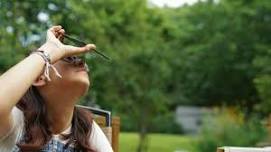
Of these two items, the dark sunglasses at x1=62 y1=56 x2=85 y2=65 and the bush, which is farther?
the bush

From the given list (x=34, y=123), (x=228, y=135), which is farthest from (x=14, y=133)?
(x=228, y=135)

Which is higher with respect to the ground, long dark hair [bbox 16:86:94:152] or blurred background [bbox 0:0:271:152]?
blurred background [bbox 0:0:271:152]

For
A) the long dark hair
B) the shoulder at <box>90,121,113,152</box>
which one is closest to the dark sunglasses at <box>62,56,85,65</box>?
the long dark hair

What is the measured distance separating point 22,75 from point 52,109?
0.27 metres

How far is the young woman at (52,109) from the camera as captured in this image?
1.33 metres

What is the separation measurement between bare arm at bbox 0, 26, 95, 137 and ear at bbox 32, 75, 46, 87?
4cm

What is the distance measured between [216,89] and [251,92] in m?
1.69

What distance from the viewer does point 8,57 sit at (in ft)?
20.8

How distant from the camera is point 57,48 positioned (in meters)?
1.33

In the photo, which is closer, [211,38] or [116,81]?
[116,81]

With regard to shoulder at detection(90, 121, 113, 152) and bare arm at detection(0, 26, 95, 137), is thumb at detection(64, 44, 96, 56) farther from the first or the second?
shoulder at detection(90, 121, 113, 152)

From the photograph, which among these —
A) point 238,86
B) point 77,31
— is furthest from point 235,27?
point 77,31

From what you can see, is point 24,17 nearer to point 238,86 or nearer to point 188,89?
point 238,86

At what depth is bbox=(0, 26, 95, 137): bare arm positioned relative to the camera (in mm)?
1222
